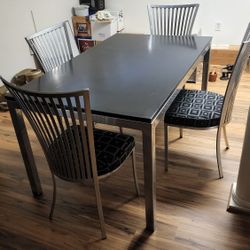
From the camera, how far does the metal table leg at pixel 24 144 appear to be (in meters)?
1.60

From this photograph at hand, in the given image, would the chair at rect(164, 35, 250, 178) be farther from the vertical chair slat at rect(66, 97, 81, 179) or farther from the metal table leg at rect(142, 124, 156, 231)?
the vertical chair slat at rect(66, 97, 81, 179)

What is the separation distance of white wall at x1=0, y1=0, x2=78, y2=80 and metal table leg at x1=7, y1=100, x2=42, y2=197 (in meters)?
1.73

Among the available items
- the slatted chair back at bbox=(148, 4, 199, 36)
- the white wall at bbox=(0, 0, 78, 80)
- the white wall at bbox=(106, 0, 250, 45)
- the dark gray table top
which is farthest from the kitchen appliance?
the dark gray table top

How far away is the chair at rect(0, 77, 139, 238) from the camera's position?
1.22 m

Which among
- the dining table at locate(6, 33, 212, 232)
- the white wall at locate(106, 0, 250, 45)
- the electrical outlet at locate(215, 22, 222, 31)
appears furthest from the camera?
the electrical outlet at locate(215, 22, 222, 31)

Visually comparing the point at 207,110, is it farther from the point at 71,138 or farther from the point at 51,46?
the point at 51,46

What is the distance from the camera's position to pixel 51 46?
217 centimetres

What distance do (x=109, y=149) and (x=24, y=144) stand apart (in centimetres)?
51

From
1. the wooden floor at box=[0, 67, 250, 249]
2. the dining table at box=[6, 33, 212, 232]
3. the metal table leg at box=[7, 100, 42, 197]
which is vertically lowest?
the wooden floor at box=[0, 67, 250, 249]

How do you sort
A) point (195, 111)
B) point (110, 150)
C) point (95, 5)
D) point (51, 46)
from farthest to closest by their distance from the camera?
point (95, 5) < point (51, 46) < point (195, 111) < point (110, 150)

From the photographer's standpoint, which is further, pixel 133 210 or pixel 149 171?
pixel 133 210

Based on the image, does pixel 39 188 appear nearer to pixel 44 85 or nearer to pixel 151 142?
pixel 44 85

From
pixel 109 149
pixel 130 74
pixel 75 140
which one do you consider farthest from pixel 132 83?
pixel 75 140

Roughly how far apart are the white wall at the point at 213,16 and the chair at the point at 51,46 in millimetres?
1993
